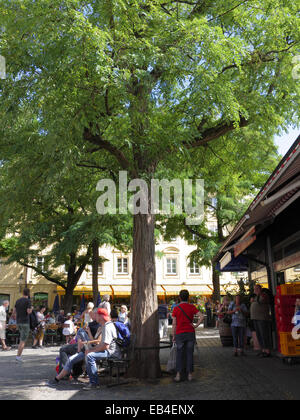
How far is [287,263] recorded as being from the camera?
10.4 m

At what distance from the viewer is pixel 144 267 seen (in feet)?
29.0

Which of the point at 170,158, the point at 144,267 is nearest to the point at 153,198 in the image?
the point at 170,158

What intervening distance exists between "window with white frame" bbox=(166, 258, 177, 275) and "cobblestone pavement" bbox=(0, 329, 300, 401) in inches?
1343

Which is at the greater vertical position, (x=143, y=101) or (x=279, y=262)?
(x=143, y=101)

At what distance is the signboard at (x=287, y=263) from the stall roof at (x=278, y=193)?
51.2 inches

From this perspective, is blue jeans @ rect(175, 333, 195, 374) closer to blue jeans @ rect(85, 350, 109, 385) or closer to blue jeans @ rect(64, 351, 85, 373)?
blue jeans @ rect(85, 350, 109, 385)

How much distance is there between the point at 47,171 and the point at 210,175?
550 centimetres

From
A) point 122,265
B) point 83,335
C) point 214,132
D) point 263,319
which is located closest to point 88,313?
point 83,335

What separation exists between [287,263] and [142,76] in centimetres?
575

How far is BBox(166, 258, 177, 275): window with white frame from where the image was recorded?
145 feet

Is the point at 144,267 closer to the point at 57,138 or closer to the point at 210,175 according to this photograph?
the point at 57,138
